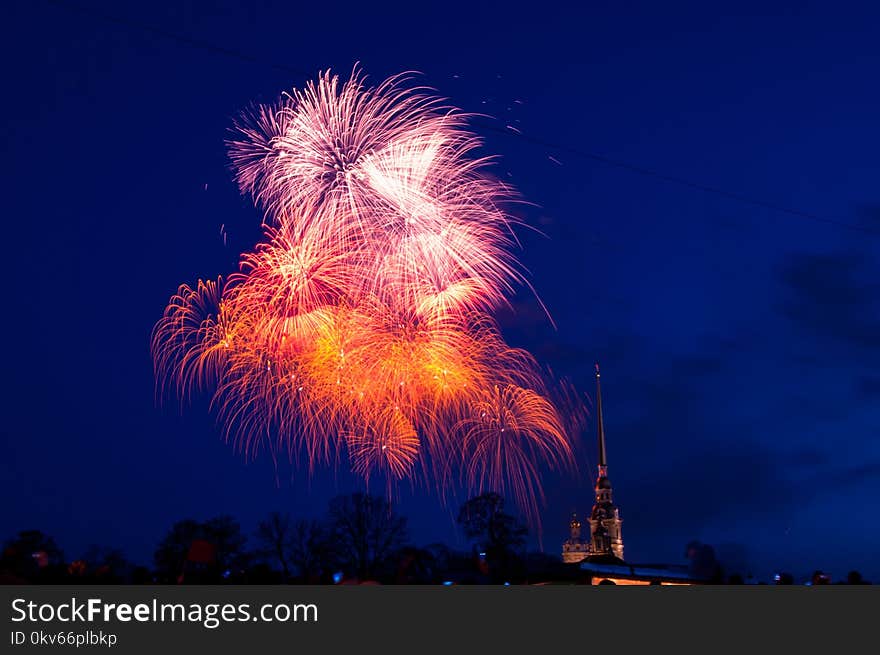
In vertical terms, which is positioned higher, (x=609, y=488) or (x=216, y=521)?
(x=609, y=488)

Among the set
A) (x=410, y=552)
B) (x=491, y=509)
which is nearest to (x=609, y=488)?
(x=491, y=509)
